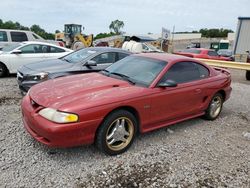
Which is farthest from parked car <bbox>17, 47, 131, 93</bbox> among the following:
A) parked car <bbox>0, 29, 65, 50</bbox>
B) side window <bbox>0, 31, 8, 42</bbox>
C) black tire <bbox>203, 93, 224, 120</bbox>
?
side window <bbox>0, 31, 8, 42</bbox>

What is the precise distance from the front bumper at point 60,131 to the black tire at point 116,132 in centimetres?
13

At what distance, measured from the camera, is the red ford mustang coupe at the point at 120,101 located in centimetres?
330

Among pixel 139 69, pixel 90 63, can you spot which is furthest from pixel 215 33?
pixel 139 69

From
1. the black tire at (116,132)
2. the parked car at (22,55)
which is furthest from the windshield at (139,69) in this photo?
the parked car at (22,55)

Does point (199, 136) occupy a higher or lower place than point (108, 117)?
lower

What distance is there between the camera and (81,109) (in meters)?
3.30

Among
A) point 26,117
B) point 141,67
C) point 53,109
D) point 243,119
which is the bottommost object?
point 243,119

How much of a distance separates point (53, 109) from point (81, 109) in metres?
0.37

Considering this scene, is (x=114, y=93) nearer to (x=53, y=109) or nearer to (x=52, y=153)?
(x=53, y=109)

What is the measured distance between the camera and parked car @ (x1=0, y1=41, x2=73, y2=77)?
8742 millimetres

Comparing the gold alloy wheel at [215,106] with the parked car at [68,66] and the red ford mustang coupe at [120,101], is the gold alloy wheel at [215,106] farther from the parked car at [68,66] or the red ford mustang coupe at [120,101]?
the parked car at [68,66]

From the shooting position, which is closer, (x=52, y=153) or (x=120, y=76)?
(x=52, y=153)

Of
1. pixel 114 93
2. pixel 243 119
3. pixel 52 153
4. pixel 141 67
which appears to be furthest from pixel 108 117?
pixel 243 119

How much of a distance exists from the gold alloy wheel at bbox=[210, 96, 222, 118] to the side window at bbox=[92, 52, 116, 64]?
312 centimetres
